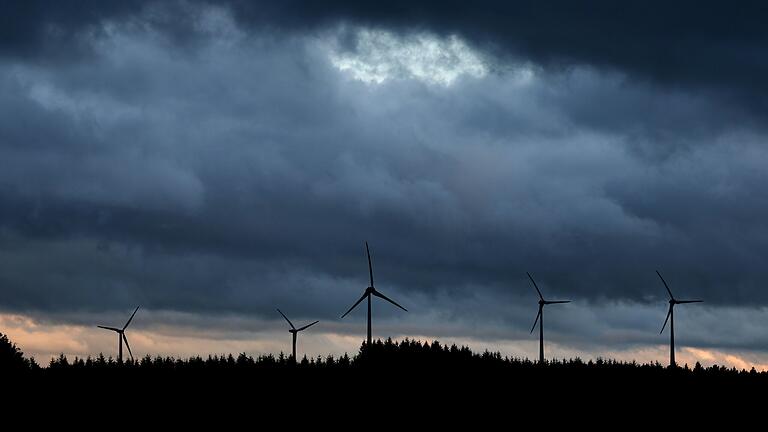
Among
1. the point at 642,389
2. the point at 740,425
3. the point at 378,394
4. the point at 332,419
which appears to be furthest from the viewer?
the point at 642,389

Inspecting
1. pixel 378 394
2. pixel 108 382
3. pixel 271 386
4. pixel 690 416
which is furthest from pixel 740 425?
pixel 108 382

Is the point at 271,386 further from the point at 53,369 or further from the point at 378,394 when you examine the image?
the point at 53,369

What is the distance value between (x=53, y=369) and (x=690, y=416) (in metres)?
72.3

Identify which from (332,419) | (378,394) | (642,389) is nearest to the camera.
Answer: (332,419)

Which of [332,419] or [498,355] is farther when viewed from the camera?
[498,355]

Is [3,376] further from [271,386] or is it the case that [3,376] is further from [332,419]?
[332,419]

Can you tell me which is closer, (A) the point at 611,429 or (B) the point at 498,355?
(A) the point at 611,429

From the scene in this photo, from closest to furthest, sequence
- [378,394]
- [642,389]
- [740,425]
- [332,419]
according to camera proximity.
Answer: [332,419]
[378,394]
[740,425]
[642,389]

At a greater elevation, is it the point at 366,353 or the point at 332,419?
the point at 366,353

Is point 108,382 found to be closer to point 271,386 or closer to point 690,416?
point 271,386

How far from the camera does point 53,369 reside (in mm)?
127000

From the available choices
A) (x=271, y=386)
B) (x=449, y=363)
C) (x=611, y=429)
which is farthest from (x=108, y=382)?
(x=611, y=429)

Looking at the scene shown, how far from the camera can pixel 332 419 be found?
120 metres

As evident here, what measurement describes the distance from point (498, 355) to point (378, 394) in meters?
31.5
